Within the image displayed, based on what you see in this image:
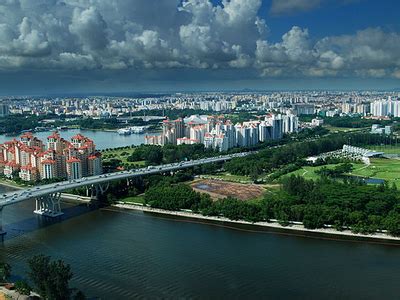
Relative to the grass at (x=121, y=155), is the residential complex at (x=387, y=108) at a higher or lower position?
higher

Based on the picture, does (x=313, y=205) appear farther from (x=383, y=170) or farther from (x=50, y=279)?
(x=383, y=170)

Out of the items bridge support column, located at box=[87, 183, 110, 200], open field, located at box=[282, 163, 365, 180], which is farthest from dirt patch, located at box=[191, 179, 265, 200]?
bridge support column, located at box=[87, 183, 110, 200]

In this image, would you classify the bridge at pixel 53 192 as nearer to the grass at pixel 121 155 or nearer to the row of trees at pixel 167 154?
the row of trees at pixel 167 154

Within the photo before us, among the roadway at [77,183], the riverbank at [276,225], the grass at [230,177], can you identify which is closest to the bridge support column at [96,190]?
the roadway at [77,183]

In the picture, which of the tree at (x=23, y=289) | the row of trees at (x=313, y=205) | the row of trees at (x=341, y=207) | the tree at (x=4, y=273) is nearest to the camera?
the tree at (x=23, y=289)

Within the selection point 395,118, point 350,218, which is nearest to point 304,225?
point 350,218

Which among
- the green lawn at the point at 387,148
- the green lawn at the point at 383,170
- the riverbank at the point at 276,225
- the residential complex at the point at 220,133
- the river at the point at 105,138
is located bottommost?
the riverbank at the point at 276,225

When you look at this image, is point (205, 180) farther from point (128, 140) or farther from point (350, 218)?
point (128, 140)
